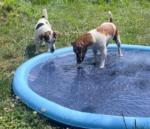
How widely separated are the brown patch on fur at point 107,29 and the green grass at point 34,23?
206 cm

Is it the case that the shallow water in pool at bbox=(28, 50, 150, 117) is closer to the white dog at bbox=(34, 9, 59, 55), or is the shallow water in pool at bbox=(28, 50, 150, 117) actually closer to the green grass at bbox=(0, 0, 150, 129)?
the white dog at bbox=(34, 9, 59, 55)

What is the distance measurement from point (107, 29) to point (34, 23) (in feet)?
14.2

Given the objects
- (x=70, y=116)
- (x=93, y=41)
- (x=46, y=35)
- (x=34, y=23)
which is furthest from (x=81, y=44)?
(x=34, y=23)

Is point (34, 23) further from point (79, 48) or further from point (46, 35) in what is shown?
point (79, 48)

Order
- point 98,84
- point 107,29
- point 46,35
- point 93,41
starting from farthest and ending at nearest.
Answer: point 46,35, point 107,29, point 93,41, point 98,84

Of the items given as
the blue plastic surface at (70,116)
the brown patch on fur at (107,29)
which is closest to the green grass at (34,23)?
the blue plastic surface at (70,116)

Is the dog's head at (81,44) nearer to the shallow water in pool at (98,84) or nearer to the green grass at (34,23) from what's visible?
the shallow water in pool at (98,84)

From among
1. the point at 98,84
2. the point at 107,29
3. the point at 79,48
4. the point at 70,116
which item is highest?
the point at 107,29

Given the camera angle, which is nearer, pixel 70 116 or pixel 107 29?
pixel 70 116

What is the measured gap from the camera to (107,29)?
574 centimetres

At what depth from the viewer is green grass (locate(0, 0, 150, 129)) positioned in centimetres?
414

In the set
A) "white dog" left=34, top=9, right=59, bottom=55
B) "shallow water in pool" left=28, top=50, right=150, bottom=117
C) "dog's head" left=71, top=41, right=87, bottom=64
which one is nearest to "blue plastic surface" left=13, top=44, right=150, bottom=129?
"shallow water in pool" left=28, top=50, right=150, bottom=117

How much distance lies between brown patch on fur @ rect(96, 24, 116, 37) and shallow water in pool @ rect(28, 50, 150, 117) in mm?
707

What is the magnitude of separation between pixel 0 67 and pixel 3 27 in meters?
3.16
